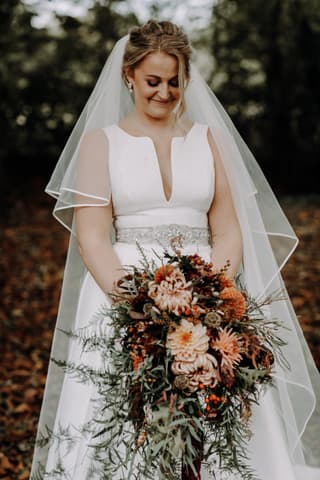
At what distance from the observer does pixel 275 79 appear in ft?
43.4

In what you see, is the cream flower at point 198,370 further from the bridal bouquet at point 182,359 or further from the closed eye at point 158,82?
the closed eye at point 158,82

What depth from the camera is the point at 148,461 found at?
2238mm

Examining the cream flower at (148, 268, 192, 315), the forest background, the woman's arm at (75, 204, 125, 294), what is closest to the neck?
the woman's arm at (75, 204, 125, 294)

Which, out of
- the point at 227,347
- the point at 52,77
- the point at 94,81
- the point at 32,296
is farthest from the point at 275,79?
the point at 227,347

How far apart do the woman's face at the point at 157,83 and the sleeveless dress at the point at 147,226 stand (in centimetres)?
16

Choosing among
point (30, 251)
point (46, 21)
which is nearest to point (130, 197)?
point (30, 251)

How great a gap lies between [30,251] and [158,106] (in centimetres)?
655

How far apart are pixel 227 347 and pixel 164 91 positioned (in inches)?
48.5

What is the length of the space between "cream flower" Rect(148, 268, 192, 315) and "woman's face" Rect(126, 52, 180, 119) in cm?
103

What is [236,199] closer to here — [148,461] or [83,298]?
[83,298]

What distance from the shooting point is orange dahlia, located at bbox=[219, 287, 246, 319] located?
2.30m

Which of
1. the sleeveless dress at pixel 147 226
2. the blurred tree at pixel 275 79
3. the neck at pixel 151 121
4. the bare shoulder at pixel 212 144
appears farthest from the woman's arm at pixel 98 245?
the blurred tree at pixel 275 79

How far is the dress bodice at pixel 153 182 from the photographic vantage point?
3.04 metres

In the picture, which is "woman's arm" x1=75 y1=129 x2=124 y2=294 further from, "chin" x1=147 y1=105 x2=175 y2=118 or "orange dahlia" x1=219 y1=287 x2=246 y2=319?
"orange dahlia" x1=219 y1=287 x2=246 y2=319
